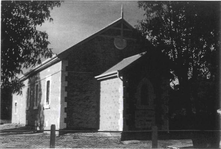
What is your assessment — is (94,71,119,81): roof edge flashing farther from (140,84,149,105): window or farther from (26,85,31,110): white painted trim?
(26,85,31,110): white painted trim

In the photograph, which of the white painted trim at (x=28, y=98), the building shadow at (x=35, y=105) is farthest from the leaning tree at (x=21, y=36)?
the white painted trim at (x=28, y=98)

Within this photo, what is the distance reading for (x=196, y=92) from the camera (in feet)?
38.2

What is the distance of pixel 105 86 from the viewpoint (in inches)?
687

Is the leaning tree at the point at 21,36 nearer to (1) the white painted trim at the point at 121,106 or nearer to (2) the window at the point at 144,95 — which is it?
(1) the white painted trim at the point at 121,106

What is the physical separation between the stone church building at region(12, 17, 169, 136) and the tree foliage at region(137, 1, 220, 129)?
1.03m

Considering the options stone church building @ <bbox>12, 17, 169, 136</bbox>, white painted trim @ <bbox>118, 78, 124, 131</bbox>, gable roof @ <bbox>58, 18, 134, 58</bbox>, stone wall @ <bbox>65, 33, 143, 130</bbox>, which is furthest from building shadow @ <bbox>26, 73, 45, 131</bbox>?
white painted trim @ <bbox>118, 78, 124, 131</bbox>

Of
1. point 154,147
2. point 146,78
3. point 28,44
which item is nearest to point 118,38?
point 146,78

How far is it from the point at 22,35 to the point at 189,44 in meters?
6.77

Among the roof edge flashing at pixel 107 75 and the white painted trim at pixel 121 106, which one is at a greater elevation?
the roof edge flashing at pixel 107 75

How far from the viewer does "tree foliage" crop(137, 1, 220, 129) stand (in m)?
11.6

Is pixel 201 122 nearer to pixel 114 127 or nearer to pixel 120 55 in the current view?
pixel 114 127

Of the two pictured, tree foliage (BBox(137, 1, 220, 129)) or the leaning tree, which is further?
the leaning tree

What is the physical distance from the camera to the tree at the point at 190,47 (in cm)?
1160

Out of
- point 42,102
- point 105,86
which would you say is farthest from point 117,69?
point 42,102
